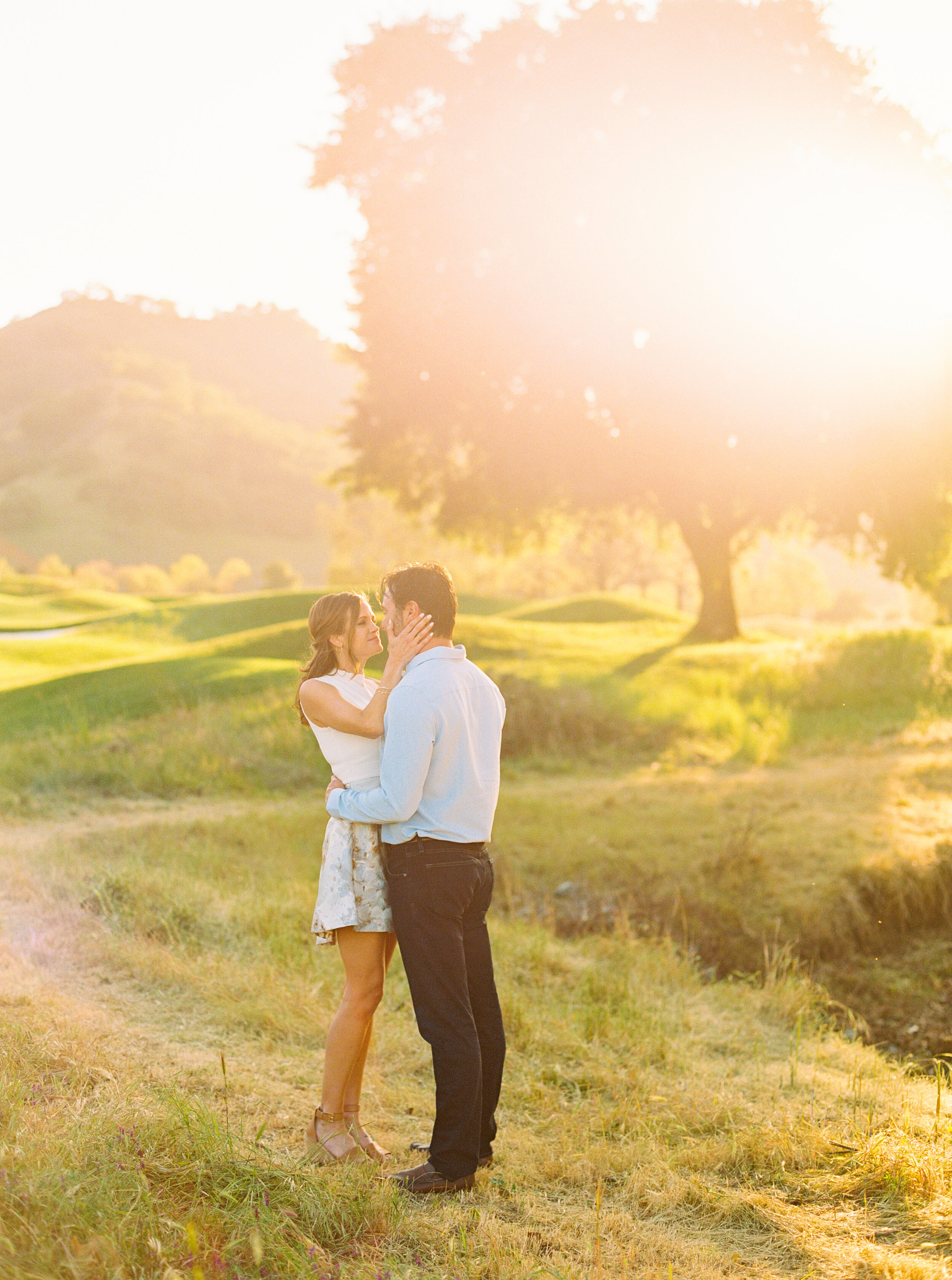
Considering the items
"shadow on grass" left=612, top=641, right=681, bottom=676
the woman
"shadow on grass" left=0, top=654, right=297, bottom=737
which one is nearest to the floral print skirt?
the woman

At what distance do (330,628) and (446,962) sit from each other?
1.35 meters

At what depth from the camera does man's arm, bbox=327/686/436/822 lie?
394 centimetres

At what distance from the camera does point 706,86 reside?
2352 cm

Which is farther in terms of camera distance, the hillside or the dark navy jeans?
the hillside

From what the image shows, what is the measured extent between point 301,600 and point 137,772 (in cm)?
2119

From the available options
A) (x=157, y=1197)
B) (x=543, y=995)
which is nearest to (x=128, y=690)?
(x=543, y=995)

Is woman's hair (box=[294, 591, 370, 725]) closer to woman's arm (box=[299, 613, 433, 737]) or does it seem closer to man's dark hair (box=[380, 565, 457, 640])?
woman's arm (box=[299, 613, 433, 737])

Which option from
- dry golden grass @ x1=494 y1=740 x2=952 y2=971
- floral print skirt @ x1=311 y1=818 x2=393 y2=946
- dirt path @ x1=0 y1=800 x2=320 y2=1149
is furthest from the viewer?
dry golden grass @ x1=494 y1=740 x2=952 y2=971

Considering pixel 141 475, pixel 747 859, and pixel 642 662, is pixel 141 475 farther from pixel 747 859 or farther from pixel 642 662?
pixel 747 859

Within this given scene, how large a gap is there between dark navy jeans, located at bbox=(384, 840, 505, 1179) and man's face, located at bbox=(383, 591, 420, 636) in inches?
31.4

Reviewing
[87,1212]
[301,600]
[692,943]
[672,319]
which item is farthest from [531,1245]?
[301,600]

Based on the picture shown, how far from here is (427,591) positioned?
407 centimetres

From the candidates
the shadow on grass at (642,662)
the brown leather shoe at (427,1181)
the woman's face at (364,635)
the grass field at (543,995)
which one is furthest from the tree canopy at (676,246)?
the brown leather shoe at (427,1181)

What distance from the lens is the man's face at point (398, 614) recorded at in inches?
160
